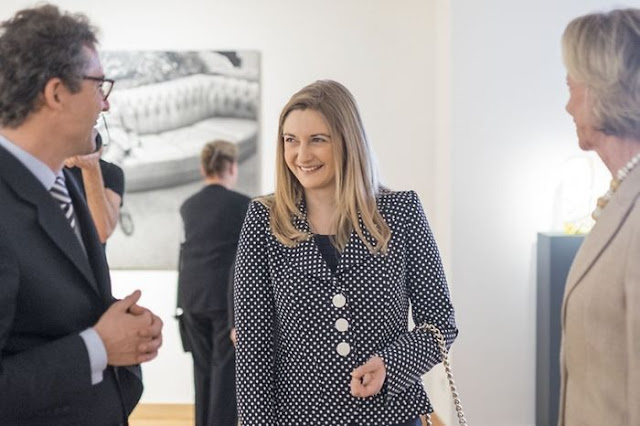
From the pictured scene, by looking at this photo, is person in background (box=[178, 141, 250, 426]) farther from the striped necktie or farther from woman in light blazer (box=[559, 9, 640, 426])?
woman in light blazer (box=[559, 9, 640, 426])

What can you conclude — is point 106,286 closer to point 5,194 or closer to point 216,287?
point 5,194

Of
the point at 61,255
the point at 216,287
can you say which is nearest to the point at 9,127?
the point at 61,255

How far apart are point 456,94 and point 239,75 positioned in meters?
1.65

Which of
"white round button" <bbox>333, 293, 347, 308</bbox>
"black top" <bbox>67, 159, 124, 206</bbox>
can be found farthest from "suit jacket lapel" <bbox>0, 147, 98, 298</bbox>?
"black top" <bbox>67, 159, 124, 206</bbox>

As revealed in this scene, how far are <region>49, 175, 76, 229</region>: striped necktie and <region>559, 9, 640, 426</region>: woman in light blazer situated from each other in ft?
3.29

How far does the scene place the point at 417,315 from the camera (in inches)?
85.4

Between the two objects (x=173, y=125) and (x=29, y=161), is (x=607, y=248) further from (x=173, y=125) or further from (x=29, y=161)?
(x=173, y=125)

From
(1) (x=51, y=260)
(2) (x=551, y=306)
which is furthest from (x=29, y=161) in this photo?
(2) (x=551, y=306)

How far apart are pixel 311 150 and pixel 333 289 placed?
335 mm

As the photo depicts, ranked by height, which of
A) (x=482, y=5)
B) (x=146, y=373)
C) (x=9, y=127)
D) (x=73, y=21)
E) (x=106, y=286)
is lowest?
(x=146, y=373)

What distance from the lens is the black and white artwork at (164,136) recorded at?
6023mm

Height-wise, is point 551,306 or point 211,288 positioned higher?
point 211,288

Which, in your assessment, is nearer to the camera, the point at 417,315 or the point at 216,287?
the point at 417,315

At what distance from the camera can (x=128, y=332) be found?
1.74 meters
